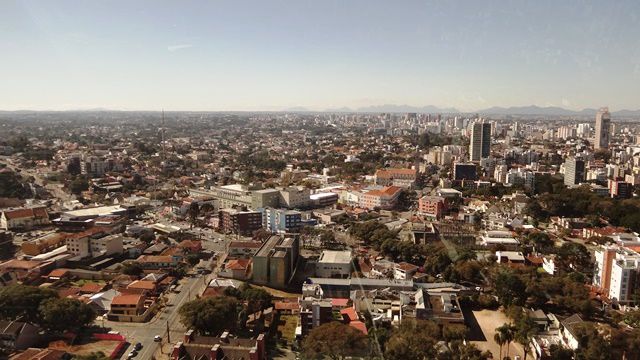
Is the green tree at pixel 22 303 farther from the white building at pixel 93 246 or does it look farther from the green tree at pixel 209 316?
the white building at pixel 93 246

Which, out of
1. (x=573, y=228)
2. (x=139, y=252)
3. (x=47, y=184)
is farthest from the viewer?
(x=47, y=184)

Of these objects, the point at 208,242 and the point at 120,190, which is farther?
the point at 120,190

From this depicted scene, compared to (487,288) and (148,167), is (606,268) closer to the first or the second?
(487,288)

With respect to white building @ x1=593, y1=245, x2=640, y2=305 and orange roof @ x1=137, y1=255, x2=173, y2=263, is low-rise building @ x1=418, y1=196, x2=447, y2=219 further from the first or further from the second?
orange roof @ x1=137, y1=255, x2=173, y2=263

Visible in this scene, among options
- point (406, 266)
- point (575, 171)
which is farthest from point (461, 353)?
point (575, 171)

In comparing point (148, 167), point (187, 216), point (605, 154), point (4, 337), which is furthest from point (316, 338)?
point (605, 154)

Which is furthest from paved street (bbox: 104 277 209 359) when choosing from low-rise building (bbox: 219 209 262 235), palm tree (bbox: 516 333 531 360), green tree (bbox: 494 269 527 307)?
green tree (bbox: 494 269 527 307)
